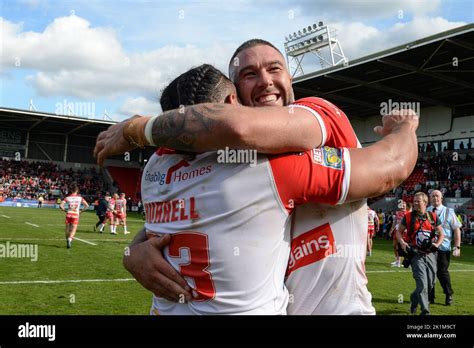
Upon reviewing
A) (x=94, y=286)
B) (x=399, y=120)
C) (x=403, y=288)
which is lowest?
(x=403, y=288)

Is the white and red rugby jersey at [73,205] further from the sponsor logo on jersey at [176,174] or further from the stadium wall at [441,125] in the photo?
the stadium wall at [441,125]

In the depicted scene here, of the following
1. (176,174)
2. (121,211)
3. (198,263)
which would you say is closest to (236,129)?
(176,174)

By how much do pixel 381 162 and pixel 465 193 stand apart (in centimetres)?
3551

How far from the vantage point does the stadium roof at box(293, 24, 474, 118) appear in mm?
25156

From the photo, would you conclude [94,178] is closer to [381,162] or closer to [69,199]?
[69,199]

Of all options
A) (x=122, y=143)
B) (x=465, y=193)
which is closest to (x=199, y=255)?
(x=122, y=143)

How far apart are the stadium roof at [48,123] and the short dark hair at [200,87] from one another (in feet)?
167

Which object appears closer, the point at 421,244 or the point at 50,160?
the point at 421,244

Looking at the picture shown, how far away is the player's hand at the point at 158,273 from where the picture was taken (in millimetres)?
1873

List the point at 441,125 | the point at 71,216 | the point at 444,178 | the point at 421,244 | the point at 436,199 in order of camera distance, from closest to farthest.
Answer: the point at 421,244 < the point at 436,199 < the point at 71,216 < the point at 444,178 < the point at 441,125

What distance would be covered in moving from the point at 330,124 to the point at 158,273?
2.93 ft

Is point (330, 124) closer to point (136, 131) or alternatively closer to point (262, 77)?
point (262, 77)

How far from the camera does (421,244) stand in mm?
8555
